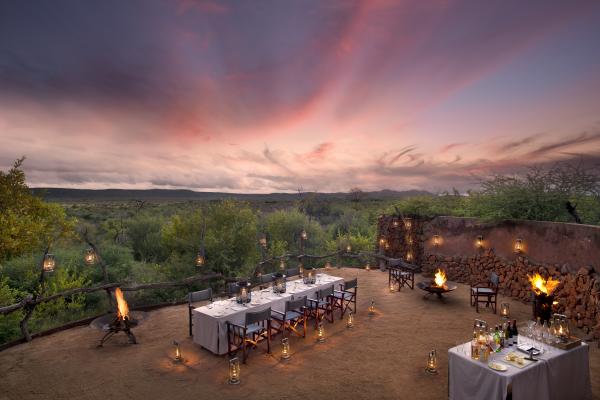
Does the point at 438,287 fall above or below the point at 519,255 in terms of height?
below

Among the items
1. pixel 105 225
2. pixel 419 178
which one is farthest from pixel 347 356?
pixel 105 225

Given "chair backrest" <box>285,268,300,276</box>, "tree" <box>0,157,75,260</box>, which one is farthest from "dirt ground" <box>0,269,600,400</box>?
"tree" <box>0,157,75,260</box>

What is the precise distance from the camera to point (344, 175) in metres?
27.2

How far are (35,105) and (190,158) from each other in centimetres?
937

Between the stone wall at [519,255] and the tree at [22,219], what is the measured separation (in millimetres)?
14956

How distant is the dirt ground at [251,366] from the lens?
598 centimetres

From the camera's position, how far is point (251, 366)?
6.94 meters

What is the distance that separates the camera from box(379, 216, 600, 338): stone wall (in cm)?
843

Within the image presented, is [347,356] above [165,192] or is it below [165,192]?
below

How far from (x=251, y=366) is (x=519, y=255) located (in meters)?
10.1

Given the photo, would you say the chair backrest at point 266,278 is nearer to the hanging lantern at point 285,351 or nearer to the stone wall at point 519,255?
the hanging lantern at point 285,351

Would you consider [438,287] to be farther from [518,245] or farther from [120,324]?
[120,324]

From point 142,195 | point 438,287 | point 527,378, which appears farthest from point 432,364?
point 142,195

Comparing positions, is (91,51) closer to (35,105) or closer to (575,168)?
(35,105)
